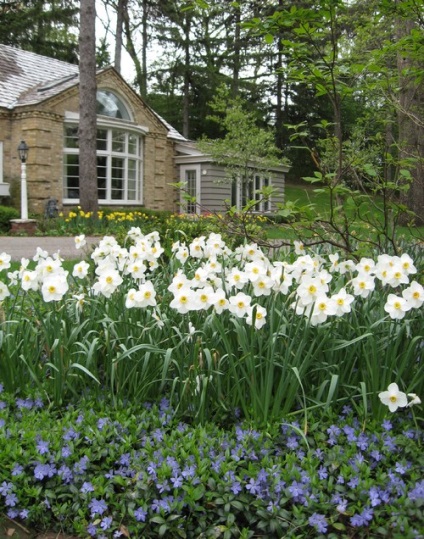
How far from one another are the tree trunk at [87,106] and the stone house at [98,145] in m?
1.65

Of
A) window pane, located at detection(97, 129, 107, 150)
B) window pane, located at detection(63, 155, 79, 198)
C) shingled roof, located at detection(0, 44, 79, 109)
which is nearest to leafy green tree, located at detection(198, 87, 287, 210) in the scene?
window pane, located at detection(97, 129, 107, 150)

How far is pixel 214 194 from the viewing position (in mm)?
20031

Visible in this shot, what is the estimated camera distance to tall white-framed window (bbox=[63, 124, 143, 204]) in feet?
54.9

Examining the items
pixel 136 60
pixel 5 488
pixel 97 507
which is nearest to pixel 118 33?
pixel 136 60

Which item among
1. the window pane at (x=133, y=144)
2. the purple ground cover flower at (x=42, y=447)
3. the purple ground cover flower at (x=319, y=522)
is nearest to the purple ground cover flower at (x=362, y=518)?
the purple ground cover flower at (x=319, y=522)

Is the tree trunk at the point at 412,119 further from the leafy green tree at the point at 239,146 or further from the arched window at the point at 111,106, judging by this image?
the arched window at the point at 111,106

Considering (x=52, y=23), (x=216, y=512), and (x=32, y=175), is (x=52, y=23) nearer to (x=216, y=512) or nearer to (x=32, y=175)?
(x=32, y=175)

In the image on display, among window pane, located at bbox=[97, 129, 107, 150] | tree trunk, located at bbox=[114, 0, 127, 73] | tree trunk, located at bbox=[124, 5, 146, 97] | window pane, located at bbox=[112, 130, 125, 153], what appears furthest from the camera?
tree trunk, located at bbox=[124, 5, 146, 97]

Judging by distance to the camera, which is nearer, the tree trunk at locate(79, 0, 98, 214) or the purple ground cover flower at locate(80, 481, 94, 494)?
the purple ground cover flower at locate(80, 481, 94, 494)

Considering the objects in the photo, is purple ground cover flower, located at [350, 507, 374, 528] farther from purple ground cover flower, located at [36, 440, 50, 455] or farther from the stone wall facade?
the stone wall facade

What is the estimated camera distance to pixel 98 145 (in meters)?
17.6

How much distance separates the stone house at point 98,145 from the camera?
51.5 feet

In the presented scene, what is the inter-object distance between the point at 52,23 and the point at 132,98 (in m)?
11.6

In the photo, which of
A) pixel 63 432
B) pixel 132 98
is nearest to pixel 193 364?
pixel 63 432
